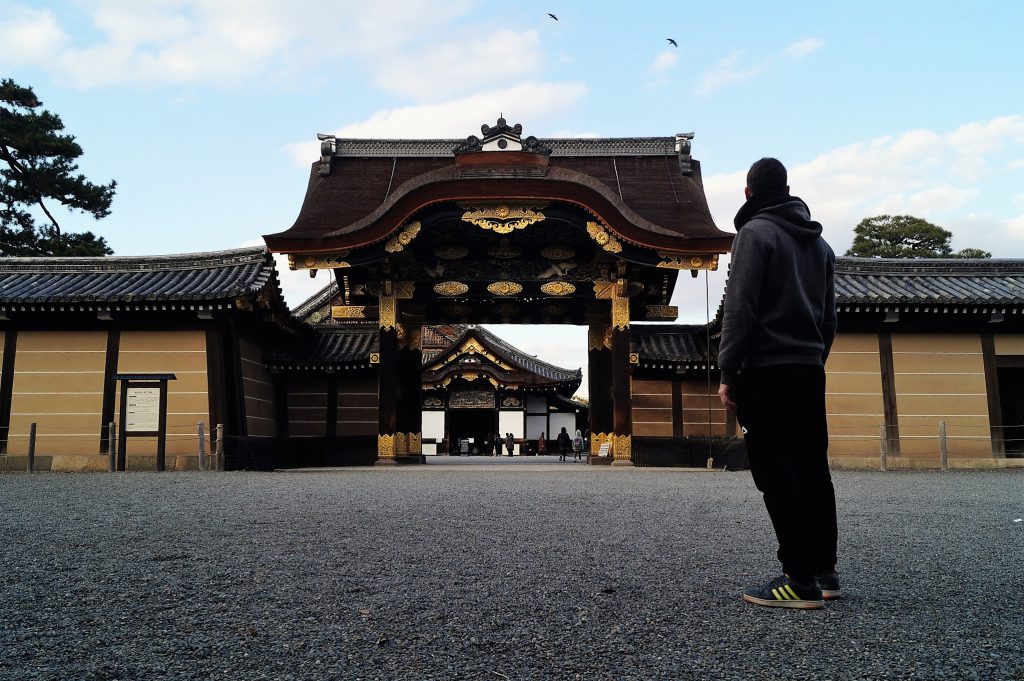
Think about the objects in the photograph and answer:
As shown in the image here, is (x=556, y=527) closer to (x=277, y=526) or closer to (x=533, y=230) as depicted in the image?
(x=277, y=526)

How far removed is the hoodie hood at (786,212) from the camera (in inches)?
127

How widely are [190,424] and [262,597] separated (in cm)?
1239

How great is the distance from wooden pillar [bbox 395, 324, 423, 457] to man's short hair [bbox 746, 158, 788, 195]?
1293 cm

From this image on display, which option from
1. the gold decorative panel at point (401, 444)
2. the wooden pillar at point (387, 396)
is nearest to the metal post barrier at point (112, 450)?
the wooden pillar at point (387, 396)

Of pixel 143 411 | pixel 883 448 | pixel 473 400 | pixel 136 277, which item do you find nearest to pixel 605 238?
pixel 883 448

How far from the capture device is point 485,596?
3121 millimetres

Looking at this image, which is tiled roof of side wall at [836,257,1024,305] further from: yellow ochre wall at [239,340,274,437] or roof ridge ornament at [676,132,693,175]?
yellow ochre wall at [239,340,274,437]

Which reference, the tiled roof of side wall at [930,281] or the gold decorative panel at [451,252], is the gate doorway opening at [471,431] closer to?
the gold decorative panel at [451,252]

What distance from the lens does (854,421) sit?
14.8 metres

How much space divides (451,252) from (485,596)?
13.2 m

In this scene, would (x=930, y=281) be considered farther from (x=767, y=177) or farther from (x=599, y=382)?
(x=767, y=177)

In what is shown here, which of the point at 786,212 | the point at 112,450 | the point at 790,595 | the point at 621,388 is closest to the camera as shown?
the point at 790,595

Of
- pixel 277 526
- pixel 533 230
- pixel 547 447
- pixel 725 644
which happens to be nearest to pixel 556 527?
pixel 277 526

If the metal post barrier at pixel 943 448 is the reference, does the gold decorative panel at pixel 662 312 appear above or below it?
above
